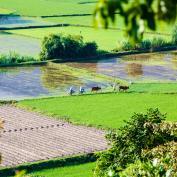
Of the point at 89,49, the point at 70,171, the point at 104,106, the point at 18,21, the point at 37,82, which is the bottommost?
the point at 70,171

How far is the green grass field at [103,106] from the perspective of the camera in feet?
92.4

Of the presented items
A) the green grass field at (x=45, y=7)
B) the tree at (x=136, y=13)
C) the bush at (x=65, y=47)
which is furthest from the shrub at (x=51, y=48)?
the tree at (x=136, y=13)

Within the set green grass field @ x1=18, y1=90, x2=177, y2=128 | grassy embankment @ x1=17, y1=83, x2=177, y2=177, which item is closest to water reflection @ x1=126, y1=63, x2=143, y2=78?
grassy embankment @ x1=17, y1=83, x2=177, y2=177

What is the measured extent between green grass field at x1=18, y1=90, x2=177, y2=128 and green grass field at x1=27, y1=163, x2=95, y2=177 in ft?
20.1

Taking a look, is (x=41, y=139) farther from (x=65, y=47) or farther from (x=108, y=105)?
(x=65, y=47)

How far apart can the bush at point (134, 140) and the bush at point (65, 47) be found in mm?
31483

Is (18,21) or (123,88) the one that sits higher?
(18,21)

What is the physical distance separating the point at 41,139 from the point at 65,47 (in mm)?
21187

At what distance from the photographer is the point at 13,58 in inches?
1722

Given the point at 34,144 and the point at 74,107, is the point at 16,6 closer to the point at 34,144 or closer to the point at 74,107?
the point at 74,107

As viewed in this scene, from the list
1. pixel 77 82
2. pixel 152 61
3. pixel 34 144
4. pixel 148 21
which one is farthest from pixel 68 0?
pixel 148 21

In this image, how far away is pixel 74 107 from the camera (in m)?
30.3

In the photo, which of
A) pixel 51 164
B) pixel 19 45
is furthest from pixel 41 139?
pixel 19 45

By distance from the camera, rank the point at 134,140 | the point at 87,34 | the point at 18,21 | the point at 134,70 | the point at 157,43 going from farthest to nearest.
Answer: the point at 18,21
the point at 87,34
the point at 157,43
the point at 134,70
the point at 134,140
